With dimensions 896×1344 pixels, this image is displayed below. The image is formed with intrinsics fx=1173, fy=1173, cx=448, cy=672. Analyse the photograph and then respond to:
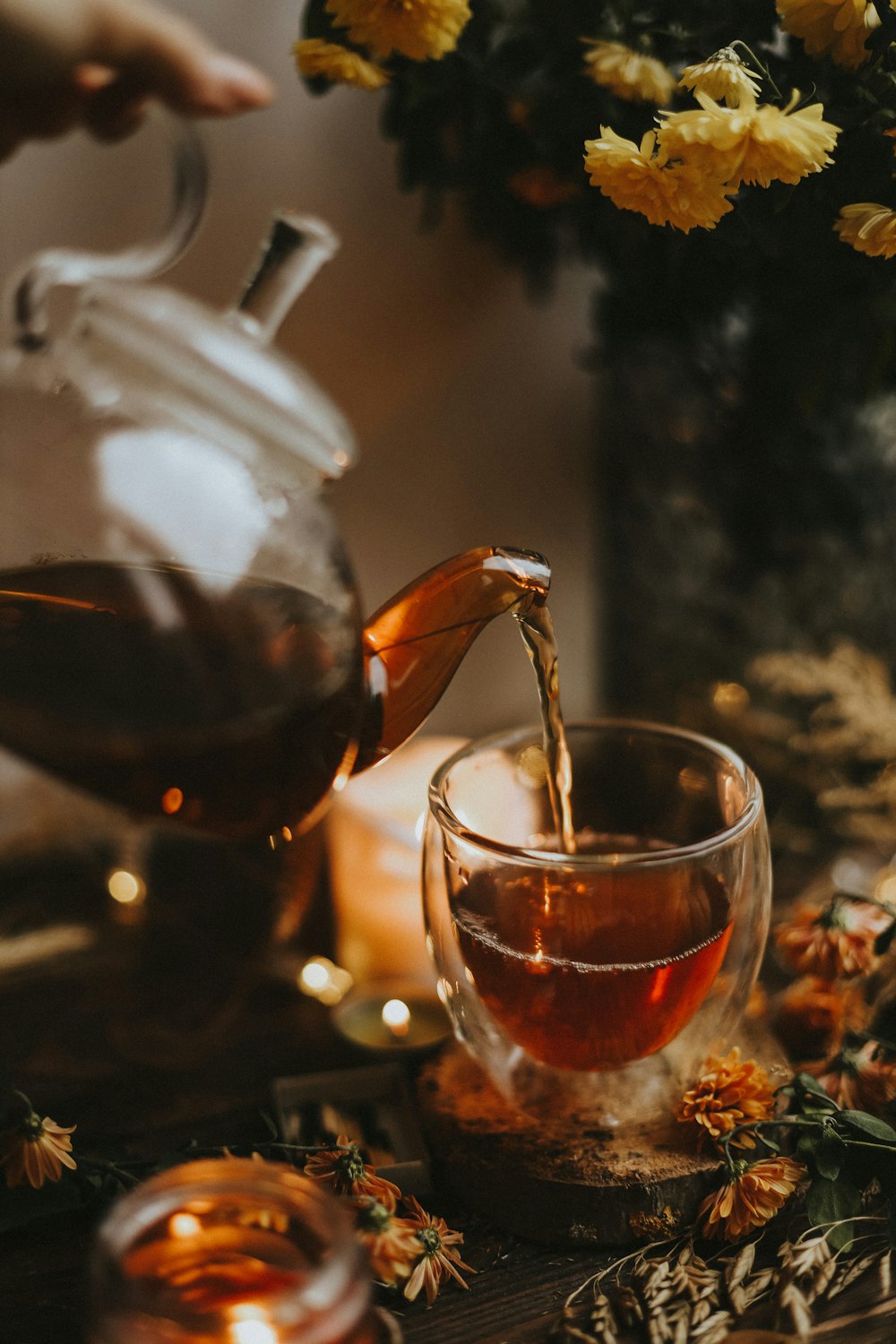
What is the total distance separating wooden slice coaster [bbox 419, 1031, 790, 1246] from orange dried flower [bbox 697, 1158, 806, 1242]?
0.6 inches

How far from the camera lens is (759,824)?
0.57 metres

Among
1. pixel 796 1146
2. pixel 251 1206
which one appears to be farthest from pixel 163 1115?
pixel 796 1146

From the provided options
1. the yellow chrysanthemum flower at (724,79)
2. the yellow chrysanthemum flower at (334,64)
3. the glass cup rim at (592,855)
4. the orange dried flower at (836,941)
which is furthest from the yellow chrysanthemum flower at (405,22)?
the orange dried flower at (836,941)

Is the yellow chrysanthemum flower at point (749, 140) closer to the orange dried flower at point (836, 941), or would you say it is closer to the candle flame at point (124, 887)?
the orange dried flower at point (836, 941)

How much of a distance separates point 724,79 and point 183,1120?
0.56m

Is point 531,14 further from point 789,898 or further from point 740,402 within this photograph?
point 789,898

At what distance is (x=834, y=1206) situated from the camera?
53 centimetres

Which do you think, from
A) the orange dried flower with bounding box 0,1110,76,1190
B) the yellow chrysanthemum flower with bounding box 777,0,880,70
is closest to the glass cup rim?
the orange dried flower with bounding box 0,1110,76,1190

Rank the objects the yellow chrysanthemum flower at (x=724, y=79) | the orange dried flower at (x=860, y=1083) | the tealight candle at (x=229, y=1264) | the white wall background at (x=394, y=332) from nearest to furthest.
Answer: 1. the tealight candle at (x=229, y=1264)
2. the yellow chrysanthemum flower at (x=724, y=79)
3. the orange dried flower at (x=860, y=1083)
4. the white wall background at (x=394, y=332)

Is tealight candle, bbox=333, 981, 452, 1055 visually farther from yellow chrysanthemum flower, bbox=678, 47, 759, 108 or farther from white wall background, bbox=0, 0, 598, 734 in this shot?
yellow chrysanthemum flower, bbox=678, 47, 759, 108

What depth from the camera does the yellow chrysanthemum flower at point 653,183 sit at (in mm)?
494

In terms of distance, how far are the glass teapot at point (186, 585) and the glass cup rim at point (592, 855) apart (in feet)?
0.15

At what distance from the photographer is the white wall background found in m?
0.73

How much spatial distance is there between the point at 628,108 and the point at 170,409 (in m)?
0.30
